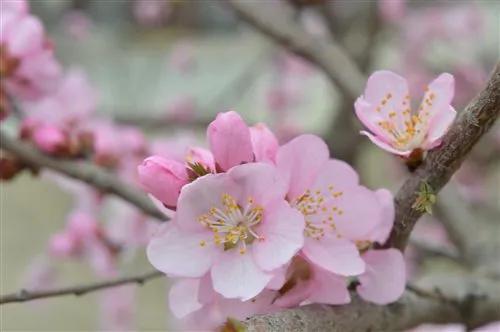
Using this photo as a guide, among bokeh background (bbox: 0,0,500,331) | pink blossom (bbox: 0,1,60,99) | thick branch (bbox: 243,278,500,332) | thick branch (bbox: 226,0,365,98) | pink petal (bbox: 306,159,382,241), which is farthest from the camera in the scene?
bokeh background (bbox: 0,0,500,331)

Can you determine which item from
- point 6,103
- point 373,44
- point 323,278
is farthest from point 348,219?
point 373,44

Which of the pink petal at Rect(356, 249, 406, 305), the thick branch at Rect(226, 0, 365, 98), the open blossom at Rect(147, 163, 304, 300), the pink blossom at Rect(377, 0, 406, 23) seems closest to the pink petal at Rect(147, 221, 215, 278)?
the open blossom at Rect(147, 163, 304, 300)

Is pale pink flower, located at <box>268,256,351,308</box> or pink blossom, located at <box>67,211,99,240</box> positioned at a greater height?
pale pink flower, located at <box>268,256,351,308</box>

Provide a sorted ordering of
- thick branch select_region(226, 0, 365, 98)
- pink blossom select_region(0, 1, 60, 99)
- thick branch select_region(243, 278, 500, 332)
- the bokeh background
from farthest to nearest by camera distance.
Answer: the bokeh background → thick branch select_region(226, 0, 365, 98) → pink blossom select_region(0, 1, 60, 99) → thick branch select_region(243, 278, 500, 332)

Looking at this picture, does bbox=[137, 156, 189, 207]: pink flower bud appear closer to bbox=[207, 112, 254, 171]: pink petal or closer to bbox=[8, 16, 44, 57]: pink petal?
bbox=[207, 112, 254, 171]: pink petal

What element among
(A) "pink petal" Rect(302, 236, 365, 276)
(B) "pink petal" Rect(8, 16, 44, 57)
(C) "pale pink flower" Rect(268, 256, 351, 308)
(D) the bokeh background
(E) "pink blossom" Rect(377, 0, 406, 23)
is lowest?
(D) the bokeh background

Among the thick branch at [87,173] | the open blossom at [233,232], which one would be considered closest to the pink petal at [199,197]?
the open blossom at [233,232]

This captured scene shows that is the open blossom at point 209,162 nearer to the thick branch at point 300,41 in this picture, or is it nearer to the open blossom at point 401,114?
the open blossom at point 401,114

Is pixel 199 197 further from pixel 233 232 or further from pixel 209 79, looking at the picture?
pixel 209 79

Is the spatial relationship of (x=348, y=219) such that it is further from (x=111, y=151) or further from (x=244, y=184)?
(x=111, y=151)
